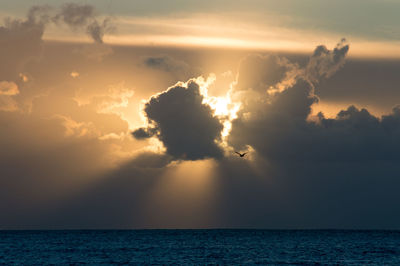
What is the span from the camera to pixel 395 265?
142625 mm

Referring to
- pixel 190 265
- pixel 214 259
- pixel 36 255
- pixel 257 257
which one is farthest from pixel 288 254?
pixel 36 255

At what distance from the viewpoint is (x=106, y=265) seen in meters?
142

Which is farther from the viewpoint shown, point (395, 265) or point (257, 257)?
point (257, 257)

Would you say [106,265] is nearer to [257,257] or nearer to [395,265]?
[257,257]

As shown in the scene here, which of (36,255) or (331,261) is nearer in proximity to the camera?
(331,261)

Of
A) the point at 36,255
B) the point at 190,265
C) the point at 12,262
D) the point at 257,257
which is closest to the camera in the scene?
the point at 190,265

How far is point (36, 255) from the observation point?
565 feet

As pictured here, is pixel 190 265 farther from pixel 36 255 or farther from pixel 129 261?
pixel 36 255

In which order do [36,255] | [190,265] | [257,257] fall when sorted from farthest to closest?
[36,255] < [257,257] < [190,265]

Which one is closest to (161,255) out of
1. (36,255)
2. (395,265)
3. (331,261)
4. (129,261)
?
(129,261)

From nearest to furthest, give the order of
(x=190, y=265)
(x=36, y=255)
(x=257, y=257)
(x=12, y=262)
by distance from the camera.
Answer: (x=190, y=265) → (x=12, y=262) → (x=257, y=257) → (x=36, y=255)

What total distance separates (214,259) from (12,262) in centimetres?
4078

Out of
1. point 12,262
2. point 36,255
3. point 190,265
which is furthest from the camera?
point 36,255

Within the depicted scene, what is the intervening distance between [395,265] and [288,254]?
113ft
